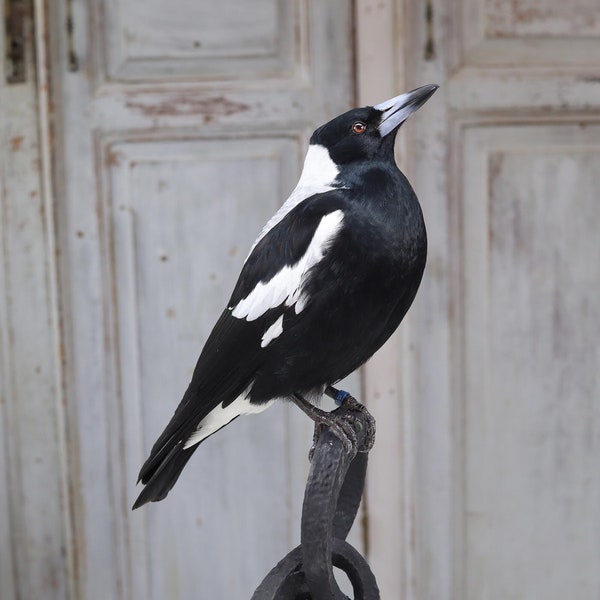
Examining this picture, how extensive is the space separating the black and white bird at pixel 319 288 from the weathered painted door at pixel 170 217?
0.57m

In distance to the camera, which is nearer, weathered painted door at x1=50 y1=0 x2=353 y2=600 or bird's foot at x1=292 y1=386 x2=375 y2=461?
bird's foot at x1=292 y1=386 x2=375 y2=461

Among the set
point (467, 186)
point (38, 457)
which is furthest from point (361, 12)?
point (38, 457)

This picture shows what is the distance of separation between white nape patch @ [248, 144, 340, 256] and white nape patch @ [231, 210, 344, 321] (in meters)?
0.06

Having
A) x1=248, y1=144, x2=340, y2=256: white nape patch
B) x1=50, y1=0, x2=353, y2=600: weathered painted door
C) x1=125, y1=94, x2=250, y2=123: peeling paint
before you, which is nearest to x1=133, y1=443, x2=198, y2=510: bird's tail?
x1=248, y1=144, x2=340, y2=256: white nape patch

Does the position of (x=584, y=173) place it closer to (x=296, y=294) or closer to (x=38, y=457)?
(x=296, y=294)

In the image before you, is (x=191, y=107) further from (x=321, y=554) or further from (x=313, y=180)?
(x=321, y=554)

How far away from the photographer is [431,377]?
60.4 inches

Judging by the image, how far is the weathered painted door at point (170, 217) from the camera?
1.49m

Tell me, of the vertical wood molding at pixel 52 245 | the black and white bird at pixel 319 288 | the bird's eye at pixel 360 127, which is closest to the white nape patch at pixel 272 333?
the black and white bird at pixel 319 288

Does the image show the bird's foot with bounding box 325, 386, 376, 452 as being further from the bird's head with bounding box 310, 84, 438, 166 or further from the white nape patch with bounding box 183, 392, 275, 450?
the bird's head with bounding box 310, 84, 438, 166

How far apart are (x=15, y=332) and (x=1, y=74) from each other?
484mm

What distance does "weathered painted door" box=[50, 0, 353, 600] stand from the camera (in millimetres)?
1487

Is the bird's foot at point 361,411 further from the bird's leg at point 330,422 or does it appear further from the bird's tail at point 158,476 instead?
the bird's tail at point 158,476

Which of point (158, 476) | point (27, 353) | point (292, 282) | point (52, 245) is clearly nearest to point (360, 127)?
point (292, 282)
